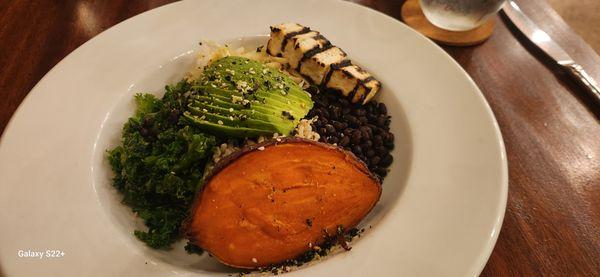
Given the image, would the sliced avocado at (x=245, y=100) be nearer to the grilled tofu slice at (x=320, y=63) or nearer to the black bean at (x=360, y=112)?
the grilled tofu slice at (x=320, y=63)

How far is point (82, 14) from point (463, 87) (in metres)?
2.60

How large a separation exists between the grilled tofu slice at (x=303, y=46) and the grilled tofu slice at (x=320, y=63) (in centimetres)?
3

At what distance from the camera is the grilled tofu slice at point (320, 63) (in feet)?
7.88

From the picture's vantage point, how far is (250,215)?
1.69 m

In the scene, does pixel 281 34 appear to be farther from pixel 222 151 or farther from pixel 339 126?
pixel 222 151

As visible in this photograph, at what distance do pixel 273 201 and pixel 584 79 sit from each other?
6.97 feet

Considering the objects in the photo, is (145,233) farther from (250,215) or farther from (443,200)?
(443,200)

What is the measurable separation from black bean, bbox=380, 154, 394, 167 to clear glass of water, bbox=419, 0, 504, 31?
125 centimetres

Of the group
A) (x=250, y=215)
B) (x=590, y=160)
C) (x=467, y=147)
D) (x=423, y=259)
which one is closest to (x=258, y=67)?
(x=250, y=215)

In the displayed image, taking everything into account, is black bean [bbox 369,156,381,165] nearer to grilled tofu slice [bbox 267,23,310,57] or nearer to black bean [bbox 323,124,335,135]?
black bean [bbox 323,124,335,135]

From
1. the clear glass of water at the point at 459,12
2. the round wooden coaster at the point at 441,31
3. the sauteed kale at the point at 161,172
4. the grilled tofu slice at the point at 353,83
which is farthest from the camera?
the round wooden coaster at the point at 441,31

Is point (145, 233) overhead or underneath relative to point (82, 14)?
underneath

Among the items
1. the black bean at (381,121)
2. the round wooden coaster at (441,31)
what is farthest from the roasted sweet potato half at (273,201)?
the round wooden coaster at (441,31)

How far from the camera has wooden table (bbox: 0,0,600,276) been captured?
1.90 metres
